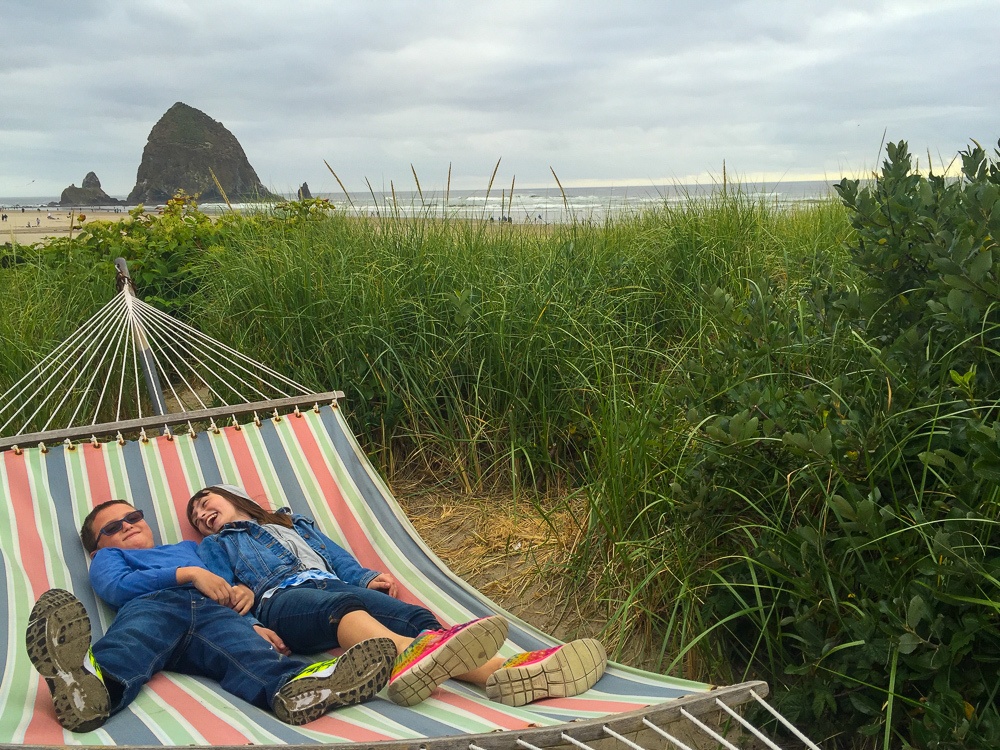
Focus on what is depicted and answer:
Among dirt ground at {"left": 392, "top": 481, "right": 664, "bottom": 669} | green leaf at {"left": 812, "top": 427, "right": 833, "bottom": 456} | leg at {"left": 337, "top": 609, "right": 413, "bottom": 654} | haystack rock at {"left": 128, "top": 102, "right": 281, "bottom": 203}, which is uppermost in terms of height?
haystack rock at {"left": 128, "top": 102, "right": 281, "bottom": 203}

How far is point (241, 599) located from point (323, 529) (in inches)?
20.4

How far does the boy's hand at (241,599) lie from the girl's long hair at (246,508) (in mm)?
361

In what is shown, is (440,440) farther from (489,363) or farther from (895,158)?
(895,158)

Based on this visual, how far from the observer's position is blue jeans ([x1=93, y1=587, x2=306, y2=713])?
6.76 feet

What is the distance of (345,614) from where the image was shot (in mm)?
2352

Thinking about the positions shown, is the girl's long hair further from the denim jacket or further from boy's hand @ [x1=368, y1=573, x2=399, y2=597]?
boy's hand @ [x1=368, y1=573, x2=399, y2=597]

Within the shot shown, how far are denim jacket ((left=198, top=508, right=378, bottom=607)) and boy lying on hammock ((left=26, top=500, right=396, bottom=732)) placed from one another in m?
0.06

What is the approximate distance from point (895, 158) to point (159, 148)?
32640 mm

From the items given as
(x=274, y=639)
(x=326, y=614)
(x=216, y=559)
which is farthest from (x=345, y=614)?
(x=216, y=559)

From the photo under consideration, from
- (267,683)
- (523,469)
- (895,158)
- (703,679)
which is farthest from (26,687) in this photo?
(895,158)

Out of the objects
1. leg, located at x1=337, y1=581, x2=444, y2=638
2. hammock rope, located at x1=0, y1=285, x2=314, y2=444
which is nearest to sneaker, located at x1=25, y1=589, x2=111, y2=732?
leg, located at x1=337, y1=581, x2=444, y2=638

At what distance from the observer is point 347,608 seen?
2.35 metres

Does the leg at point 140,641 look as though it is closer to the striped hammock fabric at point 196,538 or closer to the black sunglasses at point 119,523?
the striped hammock fabric at point 196,538

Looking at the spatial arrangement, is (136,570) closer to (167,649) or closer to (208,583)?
(208,583)
